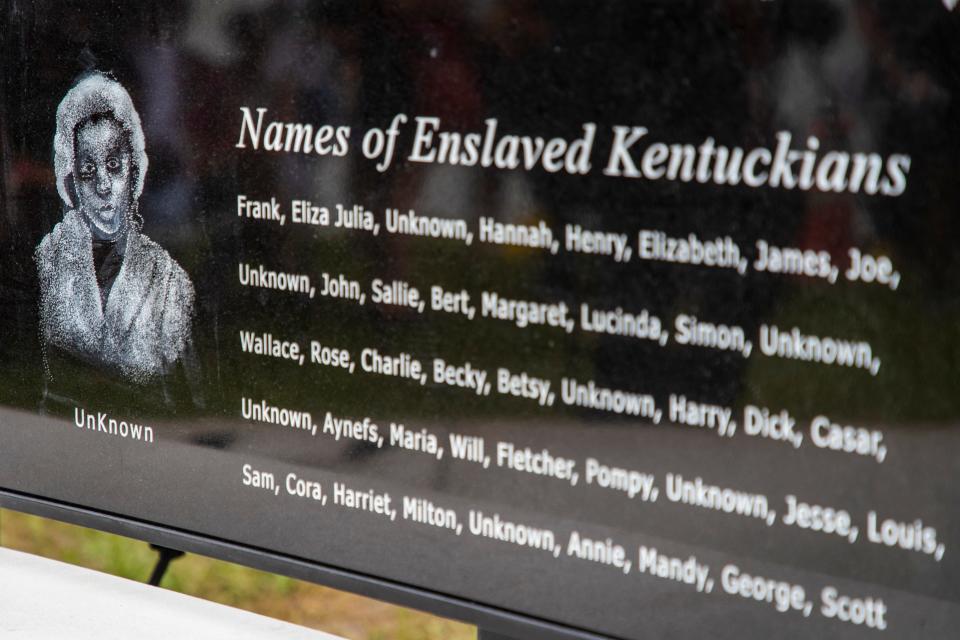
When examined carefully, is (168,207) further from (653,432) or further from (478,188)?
(653,432)

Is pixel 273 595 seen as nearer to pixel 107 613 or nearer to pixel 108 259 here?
pixel 107 613

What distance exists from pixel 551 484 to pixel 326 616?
1809 mm

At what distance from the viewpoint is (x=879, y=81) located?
1177 mm

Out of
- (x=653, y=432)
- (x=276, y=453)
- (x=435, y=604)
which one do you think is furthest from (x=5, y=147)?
(x=653, y=432)

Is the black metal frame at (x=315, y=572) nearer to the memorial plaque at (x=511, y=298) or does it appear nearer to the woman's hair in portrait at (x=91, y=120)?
the memorial plaque at (x=511, y=298)

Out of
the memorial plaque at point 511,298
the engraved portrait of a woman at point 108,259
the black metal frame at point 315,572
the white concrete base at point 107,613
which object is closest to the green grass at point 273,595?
the white concrete base at point 107,613

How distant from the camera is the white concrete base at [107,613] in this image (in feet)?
6.18

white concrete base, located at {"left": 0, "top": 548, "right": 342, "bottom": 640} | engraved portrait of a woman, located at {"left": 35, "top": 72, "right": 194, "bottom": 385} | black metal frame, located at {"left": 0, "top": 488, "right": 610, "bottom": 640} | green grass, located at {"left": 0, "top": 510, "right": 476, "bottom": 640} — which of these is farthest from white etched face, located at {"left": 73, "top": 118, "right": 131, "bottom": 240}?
green grass, located at {"left": 0, "top": 510, "right": 476, "bottom": 640}

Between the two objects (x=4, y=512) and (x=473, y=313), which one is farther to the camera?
(x=4, y=512)

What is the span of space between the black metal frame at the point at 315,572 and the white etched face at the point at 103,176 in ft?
1.56

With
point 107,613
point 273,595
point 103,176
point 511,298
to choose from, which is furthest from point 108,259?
point 273,595

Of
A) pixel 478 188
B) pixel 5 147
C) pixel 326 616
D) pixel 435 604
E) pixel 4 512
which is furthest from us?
pixel 4 512

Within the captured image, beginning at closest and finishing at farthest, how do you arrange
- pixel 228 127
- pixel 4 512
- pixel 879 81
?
pixel 879 81, pixel 228 127, pixel 4 512

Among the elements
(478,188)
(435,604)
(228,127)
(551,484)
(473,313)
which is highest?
(228,127)
